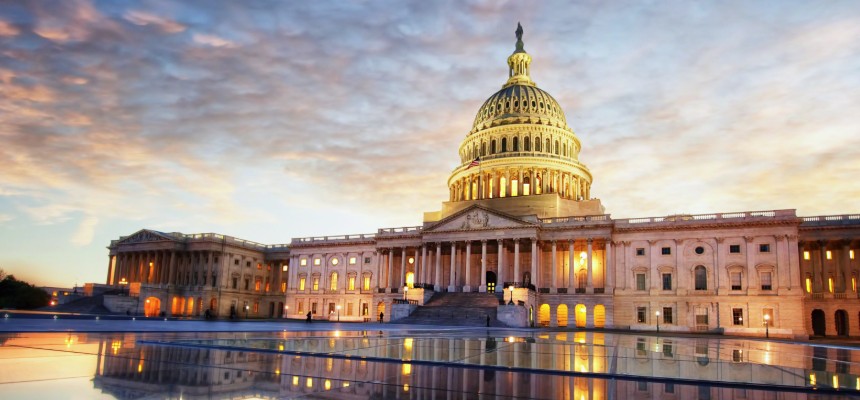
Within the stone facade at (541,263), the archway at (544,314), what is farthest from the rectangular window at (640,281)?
the archway at (544,314)

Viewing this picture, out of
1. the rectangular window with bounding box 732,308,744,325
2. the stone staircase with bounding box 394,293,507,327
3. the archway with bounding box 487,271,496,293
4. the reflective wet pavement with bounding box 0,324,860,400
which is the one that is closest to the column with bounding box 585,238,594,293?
the stone staircase with bounding box 394,293,507,327

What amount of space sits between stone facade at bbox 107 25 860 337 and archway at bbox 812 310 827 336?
16cm

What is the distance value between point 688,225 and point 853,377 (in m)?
62.5

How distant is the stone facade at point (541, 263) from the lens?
68000 mm

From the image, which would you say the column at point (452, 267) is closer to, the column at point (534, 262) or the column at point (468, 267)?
the column at point (468, 267)

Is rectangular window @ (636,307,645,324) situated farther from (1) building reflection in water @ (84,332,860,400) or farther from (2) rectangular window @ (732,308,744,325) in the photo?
(1) building reflection in water @ (84,332,860,400)

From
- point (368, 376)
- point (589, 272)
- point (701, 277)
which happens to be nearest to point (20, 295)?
point (589, 272)

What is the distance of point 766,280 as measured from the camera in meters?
67.0

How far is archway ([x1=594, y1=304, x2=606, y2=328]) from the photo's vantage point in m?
72.9

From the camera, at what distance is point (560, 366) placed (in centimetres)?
1235

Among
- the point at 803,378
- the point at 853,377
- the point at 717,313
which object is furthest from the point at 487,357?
the point at 717,313

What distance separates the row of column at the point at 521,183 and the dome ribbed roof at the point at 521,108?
11.8 m

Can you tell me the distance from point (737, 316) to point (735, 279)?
4225 mm

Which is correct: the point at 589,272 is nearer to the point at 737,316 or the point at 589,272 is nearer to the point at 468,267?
the point at 468,267
